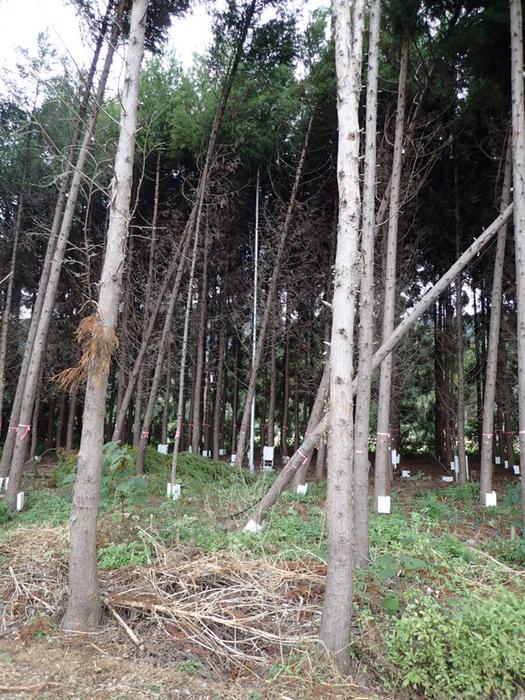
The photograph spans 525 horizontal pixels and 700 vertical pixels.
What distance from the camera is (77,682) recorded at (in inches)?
115

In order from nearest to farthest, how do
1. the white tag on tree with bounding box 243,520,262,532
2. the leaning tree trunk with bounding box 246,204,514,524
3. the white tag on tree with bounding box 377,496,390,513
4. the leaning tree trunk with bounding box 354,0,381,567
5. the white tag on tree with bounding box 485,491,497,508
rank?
the leaning tree trunk with bounding box 354,0,381,567 < the leaning tree trunk with bounding box 246,204,514,524 < the white tag on tree with bounding box 243,520,262,532 < the white tag on tree with bounding box 377,496,390,513 < the white tag on tree with bounding box 485,491,497,508

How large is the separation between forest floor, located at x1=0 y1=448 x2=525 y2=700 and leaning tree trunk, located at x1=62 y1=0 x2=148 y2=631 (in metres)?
0.22

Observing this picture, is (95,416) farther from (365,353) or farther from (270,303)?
(270,303)

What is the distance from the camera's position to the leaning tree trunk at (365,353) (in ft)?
15.3

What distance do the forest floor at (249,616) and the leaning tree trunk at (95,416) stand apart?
222mm

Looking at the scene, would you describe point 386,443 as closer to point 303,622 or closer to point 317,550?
point 317,550

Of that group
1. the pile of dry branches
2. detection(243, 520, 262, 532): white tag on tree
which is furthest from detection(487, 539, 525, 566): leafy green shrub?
detection(243, 520, 262, 532): white tag on tree

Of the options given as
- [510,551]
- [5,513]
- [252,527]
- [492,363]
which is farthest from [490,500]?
[5,513]

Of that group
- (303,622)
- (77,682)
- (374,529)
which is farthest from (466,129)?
(77,682)

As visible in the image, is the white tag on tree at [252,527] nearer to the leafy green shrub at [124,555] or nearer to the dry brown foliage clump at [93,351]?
the leafy green shrub at [124,555]

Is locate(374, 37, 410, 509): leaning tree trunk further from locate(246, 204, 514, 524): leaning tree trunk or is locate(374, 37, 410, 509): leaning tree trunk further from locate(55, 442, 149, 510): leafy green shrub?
locate(55, 442, 149, 510): leafy green shrub

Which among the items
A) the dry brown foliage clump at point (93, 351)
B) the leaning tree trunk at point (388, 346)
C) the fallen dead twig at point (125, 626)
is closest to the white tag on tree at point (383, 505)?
the leaning tree trunk at point (388, 346)

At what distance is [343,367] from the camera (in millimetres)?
3410

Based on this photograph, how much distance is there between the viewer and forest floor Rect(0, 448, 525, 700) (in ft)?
9.75
